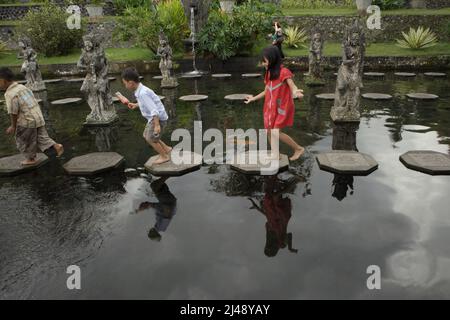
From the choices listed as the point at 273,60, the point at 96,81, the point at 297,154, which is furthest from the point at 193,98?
the point at 273,60

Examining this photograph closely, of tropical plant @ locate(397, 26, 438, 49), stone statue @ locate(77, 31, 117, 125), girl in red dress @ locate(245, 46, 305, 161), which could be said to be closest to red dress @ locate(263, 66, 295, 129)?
girl in red dress @ locate(245, 46, 305, 161)

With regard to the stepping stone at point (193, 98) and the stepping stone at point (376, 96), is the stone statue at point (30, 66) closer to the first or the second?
the stepping stone at point (193, 98)

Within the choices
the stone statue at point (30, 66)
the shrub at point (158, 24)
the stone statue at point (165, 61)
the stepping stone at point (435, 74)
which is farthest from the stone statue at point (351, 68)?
the shrub at point (158, 24)

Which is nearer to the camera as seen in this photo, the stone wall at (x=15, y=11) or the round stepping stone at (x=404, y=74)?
the round stepping stone at (x=404, y=74)

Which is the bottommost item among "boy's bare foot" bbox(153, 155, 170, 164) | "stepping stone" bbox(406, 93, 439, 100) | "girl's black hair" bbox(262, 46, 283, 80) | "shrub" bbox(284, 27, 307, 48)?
"boy's bare foot" bbox(153, 155, 170, 164)

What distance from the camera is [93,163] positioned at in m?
5.55

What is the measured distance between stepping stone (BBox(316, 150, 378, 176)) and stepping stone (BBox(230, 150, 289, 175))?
1.94 feet

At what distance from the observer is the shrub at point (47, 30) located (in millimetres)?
17594

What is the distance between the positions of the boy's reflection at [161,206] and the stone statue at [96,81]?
3.73 meters

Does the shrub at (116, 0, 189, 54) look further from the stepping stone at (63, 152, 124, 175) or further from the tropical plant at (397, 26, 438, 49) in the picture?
the stepping stone at (63, 152, 124, 175)

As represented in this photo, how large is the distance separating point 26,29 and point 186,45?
874 cm

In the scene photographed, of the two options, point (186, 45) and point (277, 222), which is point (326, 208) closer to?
point (277, 222)

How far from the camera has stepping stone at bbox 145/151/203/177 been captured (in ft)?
16.9

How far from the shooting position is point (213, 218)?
3.97 meters
